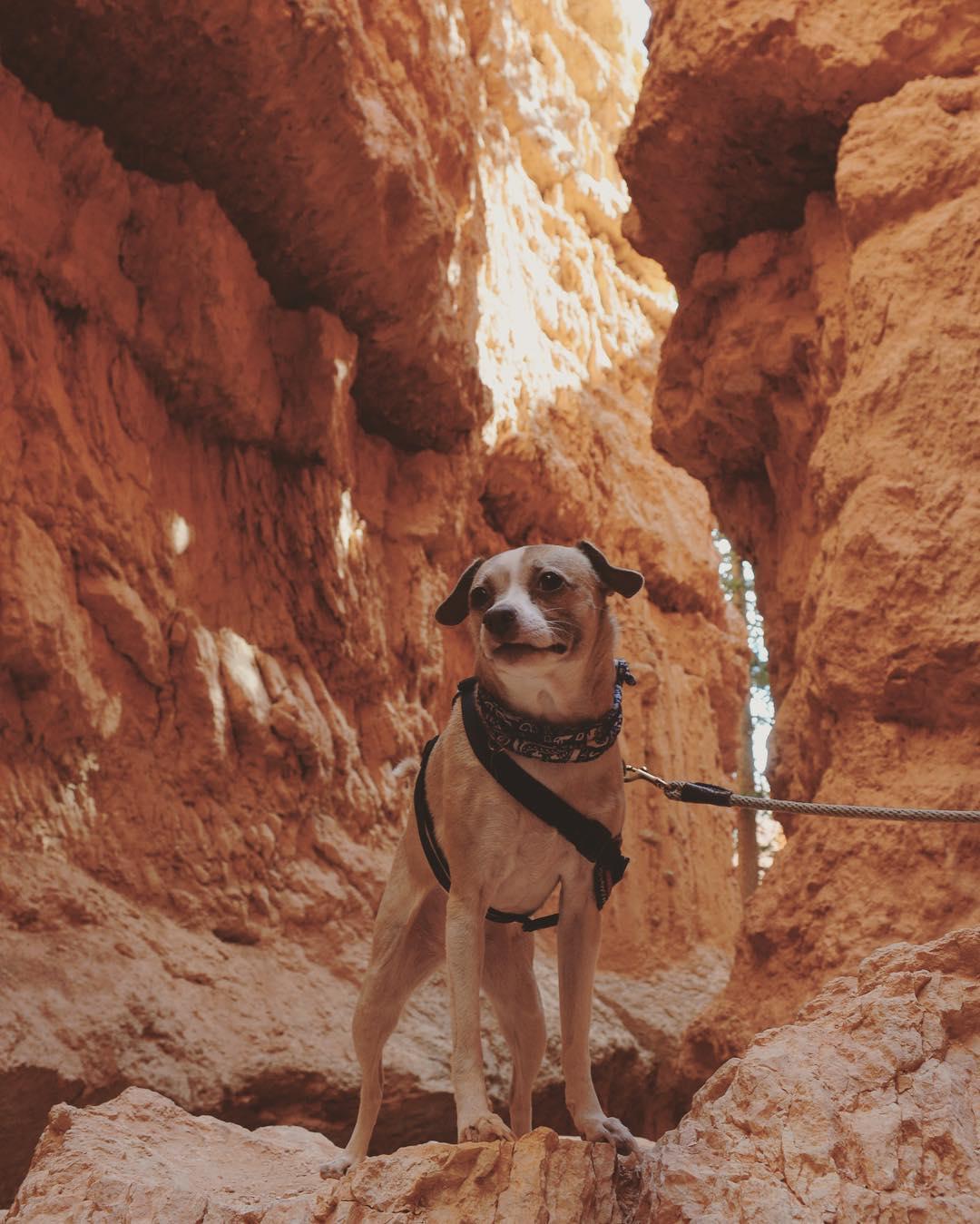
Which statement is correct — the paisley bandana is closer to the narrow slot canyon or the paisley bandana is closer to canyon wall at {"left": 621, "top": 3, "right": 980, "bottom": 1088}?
the narrow slot canyon

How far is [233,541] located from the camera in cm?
849

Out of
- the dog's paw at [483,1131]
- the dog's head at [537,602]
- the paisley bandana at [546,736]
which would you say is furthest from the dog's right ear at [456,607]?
the dog's paw at [483,1131]

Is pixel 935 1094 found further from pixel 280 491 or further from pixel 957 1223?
pixel 280 491

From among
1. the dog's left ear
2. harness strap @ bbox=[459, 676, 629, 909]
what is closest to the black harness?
harness strap @ bbox=[459, 676, 629, 909]

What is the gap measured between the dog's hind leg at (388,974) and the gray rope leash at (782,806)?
2.68ft

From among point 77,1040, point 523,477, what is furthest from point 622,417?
point 77,1040

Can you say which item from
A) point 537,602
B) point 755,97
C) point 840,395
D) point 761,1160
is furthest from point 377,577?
point 761,1160

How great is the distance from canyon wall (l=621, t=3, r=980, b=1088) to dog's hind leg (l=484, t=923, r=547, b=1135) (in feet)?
6.16

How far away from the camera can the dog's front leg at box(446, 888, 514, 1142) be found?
2.67 meters

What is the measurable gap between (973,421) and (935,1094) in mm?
3783

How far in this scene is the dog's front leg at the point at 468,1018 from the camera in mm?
2666

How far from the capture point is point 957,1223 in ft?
7.22

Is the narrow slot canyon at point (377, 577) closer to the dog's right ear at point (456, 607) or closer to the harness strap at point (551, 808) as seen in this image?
the harness strap at point (551, 808)

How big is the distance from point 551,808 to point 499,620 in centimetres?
54
